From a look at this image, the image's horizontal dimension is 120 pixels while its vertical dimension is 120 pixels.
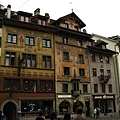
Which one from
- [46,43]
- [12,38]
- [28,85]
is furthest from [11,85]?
[46,43]

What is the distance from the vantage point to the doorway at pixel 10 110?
30.7 meters

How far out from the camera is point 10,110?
31.6 meters

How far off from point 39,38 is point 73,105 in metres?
12.1

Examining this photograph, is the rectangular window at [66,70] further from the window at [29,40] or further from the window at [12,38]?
the window at [12,38]

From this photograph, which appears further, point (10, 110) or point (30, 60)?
point (30, 60)

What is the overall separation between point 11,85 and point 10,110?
3762 mm

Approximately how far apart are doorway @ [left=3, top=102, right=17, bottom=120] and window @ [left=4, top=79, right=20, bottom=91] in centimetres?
206

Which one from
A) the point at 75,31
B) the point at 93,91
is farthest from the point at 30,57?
the point at 93,91

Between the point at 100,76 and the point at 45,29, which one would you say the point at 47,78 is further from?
the point at 100,76

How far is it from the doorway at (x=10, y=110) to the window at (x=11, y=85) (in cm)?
206

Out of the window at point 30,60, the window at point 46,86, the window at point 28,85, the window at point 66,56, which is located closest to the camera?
the window at point 28,85

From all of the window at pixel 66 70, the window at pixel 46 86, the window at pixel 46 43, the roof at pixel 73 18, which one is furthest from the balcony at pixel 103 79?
the window at pixel 46 43

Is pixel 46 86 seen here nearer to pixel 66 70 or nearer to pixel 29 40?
pixel 66 70

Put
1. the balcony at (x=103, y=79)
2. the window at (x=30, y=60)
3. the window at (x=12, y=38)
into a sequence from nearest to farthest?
1. the window at (x=12, y=38)
2. the window at (x=30, y=60)
3. the balcony at (x=103, y=79)
